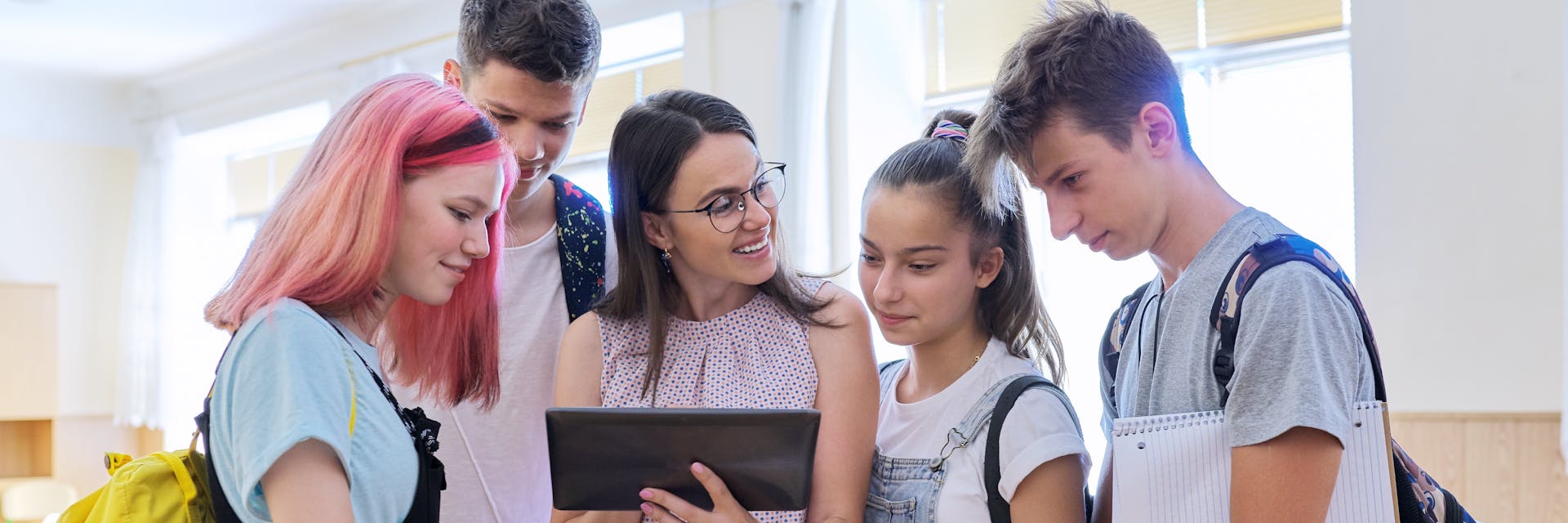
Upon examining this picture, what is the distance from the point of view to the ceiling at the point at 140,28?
6348 millimetres

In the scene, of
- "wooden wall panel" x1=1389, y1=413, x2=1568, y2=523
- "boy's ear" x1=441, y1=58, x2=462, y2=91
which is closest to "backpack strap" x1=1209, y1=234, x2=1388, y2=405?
"boy's ear" x1=441, y1=58, x2=462, y2=91

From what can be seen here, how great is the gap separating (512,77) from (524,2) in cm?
12

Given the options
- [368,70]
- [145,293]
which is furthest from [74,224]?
[368,70]

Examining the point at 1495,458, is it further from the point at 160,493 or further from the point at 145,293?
the point at 145,293

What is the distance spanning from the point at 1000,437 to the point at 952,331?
0.74 feet

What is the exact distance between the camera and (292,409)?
1089 millimetres

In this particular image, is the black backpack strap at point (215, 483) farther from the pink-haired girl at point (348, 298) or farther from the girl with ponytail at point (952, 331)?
the girl with ponytail at point (952, 331)

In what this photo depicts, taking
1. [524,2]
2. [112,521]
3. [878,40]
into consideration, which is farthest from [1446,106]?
[112,521]

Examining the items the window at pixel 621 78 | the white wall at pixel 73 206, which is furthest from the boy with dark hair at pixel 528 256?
the white wall at pixel 73 206

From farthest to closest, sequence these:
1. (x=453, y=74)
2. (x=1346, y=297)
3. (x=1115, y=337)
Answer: (x=453, y=74) → (x=1115, y=337) → (x=1346, y=297)

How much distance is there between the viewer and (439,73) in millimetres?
6340

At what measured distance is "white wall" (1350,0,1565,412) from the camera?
311cm

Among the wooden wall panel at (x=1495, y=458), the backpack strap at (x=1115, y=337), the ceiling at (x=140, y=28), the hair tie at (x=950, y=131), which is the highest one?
the ceiling at (x=140, y=28)

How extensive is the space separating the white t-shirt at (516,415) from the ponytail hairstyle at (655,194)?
0.19 m
